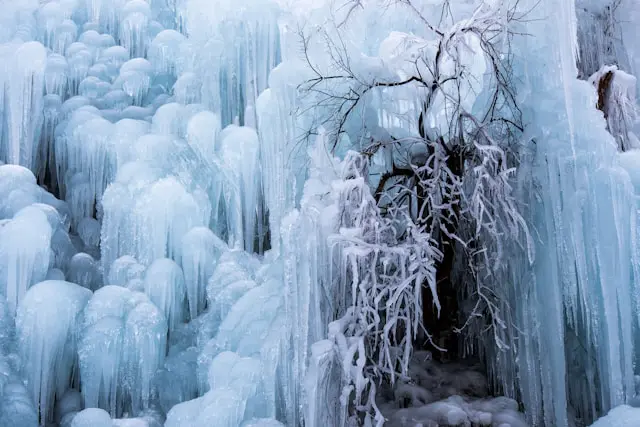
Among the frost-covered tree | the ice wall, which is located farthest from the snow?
the frost-covered tree

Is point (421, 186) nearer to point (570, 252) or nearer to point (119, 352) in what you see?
point (570, 252)

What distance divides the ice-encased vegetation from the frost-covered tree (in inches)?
1.0

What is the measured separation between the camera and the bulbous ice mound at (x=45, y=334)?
4.86 meters

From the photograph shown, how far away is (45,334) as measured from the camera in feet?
16.0

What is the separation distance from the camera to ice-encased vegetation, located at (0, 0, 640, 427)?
3.97 metres

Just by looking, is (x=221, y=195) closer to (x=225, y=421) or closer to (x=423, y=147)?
(x=423, y=147)

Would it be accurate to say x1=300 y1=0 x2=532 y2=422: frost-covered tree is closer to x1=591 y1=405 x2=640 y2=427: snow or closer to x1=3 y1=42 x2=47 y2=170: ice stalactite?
x1=591 y1=405 x2=640 y2=427: snow

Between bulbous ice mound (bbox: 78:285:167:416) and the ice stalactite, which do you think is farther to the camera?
the ice stalactite

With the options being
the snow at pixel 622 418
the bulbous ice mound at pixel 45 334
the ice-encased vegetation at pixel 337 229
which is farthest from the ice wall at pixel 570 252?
the bulbous ice mound at pixel 45 334

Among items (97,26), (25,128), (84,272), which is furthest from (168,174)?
(97,26)

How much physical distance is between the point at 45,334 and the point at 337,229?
268 cm

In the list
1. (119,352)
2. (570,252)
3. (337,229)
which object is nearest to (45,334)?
(119,352)

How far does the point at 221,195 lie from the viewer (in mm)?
6395

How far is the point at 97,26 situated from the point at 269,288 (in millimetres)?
5341
